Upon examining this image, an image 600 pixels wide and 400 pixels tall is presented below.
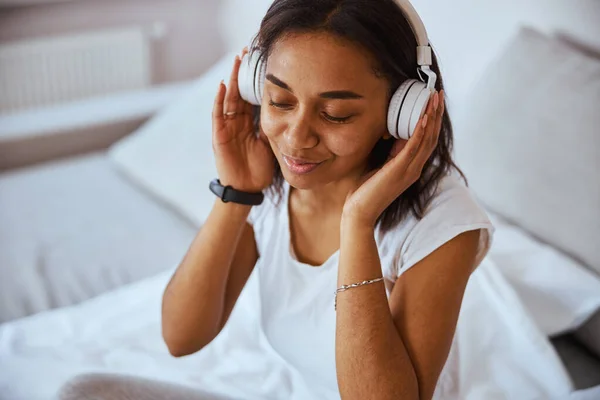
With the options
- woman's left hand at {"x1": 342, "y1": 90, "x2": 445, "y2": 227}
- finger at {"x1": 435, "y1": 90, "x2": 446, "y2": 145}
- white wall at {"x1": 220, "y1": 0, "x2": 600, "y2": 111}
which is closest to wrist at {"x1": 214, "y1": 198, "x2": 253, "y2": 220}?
woman's left hand at {"x1": 342, "y1": 90, "x2": 445, "y2": 227}

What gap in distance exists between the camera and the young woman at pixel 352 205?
2.80 feet

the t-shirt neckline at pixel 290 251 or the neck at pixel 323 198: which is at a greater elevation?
the neck at pixel 323 198

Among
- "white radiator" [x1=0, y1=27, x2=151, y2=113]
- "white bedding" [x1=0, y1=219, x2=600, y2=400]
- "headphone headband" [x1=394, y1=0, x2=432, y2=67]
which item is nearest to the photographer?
"headphone headband" [x1=394, y1=0, x2=432, y2=67]

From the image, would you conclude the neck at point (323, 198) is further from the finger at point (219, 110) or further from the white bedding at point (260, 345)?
the white bedding at point (260, 345)

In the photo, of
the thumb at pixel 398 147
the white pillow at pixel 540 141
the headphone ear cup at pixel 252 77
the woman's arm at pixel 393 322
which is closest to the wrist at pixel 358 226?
the woman's arm at pixel 393 322

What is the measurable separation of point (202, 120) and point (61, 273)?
59cm

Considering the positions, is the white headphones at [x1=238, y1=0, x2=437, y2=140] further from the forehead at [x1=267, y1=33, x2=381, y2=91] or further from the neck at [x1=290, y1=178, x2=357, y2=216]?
the neck at [x1=290, y1=178, x2=357, y2=216]

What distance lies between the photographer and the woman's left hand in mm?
866

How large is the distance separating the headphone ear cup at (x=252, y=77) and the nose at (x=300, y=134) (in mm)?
95

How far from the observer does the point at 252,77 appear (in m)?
0.97

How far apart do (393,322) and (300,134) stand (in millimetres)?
264

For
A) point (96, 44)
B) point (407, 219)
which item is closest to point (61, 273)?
point (407, 219)

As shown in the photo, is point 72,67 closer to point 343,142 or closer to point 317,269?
point 317,269

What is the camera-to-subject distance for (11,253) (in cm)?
166
